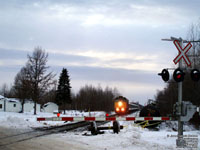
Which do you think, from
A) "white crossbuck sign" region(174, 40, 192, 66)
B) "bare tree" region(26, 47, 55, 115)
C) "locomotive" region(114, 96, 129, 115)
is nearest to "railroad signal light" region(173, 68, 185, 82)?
"white crossbuck sign" region(174, 40, 192, 66)

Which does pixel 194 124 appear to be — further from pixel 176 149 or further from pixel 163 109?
pixel 176 149

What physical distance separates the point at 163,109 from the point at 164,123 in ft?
47.5

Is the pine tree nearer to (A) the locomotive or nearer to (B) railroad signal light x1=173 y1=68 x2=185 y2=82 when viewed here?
(A) the locomotive

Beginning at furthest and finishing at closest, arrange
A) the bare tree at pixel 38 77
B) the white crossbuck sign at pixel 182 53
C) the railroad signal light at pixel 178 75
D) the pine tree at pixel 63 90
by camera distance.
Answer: the pine tree at pixel 63 90 < the bare tree at pixel 38 77 < the white crossbuck sign at pixel 182 53 < the railroad signal light at pixel 178 75

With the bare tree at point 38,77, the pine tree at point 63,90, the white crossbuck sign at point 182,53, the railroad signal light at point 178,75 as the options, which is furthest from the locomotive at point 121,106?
the pine tree at point 63,90

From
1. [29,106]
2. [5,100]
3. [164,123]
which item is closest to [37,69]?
[5,100]

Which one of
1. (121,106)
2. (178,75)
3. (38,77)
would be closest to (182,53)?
(178,75)

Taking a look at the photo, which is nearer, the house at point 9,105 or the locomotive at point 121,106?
the locomotive at point 121,106

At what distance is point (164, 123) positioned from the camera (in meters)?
25.7

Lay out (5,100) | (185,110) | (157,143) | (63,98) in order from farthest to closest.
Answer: (63,98)
(5,100)
(157,143)
(185,110)

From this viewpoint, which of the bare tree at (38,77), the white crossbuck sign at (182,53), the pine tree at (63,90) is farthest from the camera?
the pine tree at (63,90)

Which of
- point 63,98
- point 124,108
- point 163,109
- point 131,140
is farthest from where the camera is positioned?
point 63,98

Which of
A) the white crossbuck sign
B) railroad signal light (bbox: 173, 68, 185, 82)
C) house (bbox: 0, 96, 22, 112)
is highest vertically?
the white crossbuck sign

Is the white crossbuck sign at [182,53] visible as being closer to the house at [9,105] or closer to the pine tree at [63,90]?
the house at [9,105]
